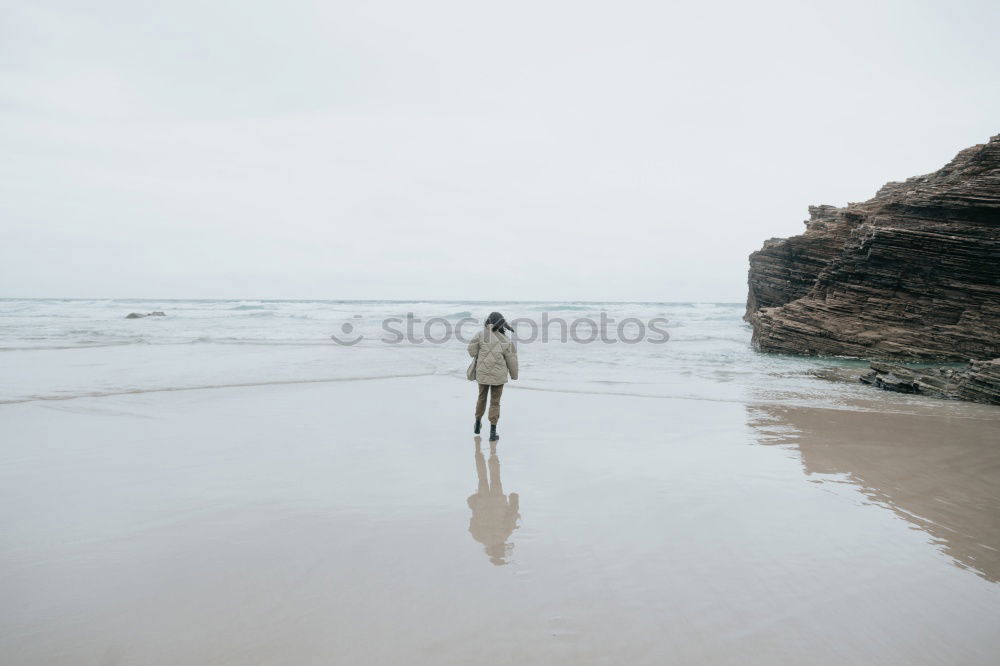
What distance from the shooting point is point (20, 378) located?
1198 centimetres

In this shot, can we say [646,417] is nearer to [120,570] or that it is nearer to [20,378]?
[120,570]

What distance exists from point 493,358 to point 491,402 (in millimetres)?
642

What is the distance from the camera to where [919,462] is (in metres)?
6.09

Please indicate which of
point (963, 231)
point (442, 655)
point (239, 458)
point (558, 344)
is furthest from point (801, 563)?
point (558, 344)

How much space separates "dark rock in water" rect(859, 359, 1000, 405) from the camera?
995 centimetres

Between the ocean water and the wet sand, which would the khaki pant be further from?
the ocean water

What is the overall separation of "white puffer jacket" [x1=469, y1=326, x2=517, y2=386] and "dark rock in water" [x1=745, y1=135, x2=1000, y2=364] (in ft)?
53.7

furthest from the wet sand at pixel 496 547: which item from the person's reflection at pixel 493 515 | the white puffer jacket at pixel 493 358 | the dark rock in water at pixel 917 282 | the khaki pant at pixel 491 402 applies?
the dark rock in water at pixel 917 282

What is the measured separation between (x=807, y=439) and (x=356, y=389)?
8322 millimetres

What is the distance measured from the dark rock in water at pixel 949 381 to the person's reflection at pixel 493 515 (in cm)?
1013

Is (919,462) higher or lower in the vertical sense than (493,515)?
lower
